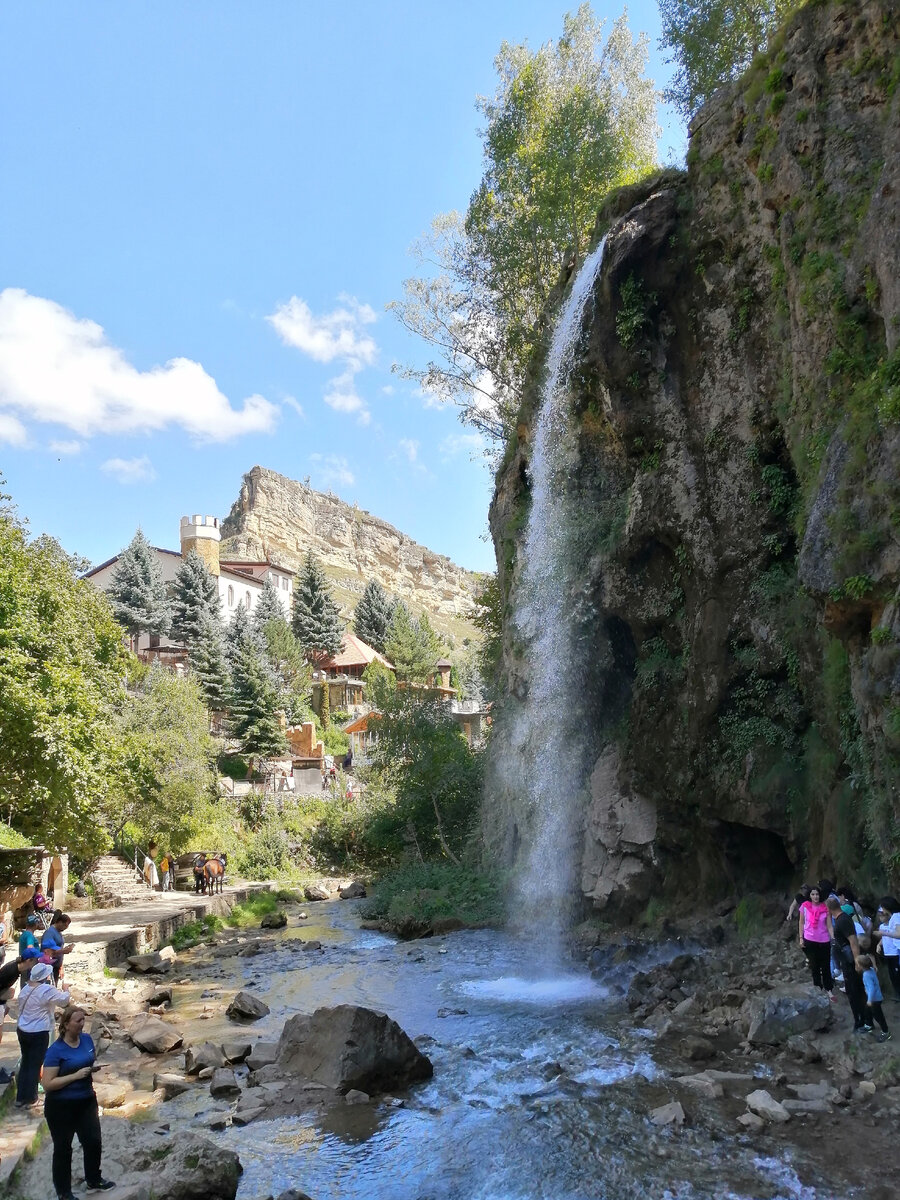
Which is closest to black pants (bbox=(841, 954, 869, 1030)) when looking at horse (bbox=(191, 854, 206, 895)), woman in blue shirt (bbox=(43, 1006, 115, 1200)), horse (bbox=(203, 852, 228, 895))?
woman in blue shirt (bbox=(43, 1006, 115, 1200))

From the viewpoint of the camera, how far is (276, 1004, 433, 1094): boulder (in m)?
11.5

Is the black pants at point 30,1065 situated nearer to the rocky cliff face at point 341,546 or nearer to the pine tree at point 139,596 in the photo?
the pine tree at point 139,596

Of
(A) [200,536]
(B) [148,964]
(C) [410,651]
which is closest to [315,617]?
(C) [410,651]

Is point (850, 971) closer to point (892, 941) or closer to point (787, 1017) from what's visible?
point (892, 941)

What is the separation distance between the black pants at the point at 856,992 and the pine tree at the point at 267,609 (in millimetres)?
56165

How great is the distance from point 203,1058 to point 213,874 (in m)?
20.1

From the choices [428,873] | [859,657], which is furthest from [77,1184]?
[428,873]

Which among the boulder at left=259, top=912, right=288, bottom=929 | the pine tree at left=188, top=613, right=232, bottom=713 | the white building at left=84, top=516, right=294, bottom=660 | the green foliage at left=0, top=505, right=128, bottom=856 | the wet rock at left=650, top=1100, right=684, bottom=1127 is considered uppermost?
the white building at left=84, top=516, right=294, bottom=660

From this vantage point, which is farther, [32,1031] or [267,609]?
[267,609]

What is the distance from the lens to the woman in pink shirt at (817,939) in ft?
39.8

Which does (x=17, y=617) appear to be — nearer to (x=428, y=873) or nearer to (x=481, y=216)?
(x=428, y=873)

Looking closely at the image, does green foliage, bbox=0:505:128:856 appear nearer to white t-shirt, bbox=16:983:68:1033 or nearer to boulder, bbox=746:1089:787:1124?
white t-shirt, bbox=16:983:68:1033

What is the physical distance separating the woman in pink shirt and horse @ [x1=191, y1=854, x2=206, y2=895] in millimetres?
24074

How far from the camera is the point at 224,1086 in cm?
1166
